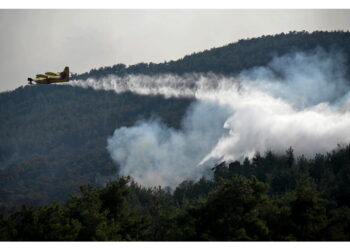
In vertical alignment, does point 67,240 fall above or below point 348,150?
above

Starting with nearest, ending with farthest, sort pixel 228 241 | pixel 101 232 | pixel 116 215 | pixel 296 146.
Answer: pixel 228 241 → pixel 101 232 → pixel 116 215 → pixel 296 146

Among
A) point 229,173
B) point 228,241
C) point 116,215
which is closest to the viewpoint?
point 228,241

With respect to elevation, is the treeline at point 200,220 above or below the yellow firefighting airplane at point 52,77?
below

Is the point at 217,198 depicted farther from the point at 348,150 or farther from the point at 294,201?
the point at 348,150

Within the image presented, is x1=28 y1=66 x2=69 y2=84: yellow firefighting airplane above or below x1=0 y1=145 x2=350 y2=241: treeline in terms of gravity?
above

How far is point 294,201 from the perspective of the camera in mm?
83625

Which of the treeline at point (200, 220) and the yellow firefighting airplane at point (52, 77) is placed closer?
the treeline at point (200, 220)

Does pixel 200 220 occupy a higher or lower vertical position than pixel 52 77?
lower

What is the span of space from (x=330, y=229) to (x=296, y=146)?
117177 mm

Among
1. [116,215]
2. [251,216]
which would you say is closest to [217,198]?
[251,216]

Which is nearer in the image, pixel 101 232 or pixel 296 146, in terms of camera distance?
pixel 101 232

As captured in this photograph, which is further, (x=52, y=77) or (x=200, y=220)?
(x=52, y=77)

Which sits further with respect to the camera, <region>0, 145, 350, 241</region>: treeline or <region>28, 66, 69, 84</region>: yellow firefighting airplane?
<region>28, 66, 69, 84</region>: yellow firefighting airplane

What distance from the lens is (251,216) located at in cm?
8044
